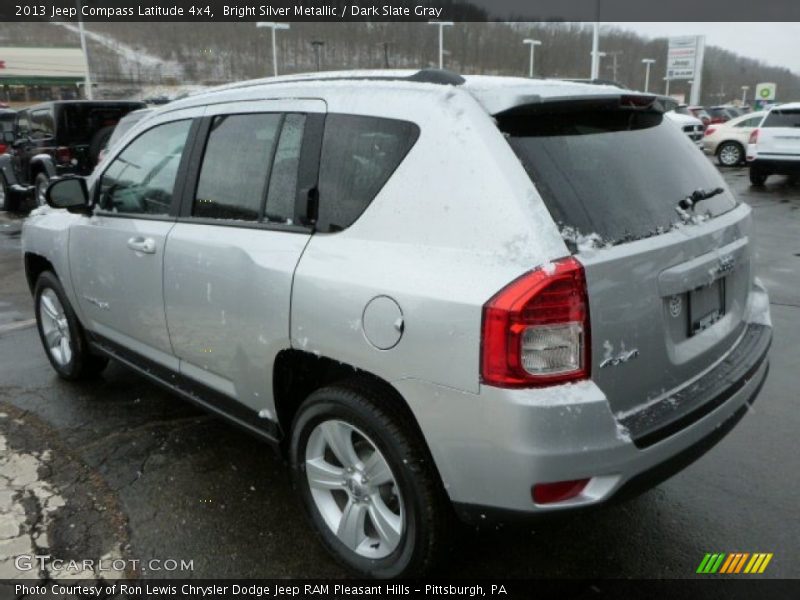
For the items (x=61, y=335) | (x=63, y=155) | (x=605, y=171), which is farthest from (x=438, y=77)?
(x=63, y=155)

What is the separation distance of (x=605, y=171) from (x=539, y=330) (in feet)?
2.24

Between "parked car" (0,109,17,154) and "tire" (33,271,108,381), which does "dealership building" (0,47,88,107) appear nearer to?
"parked car" (0,109,17,154)

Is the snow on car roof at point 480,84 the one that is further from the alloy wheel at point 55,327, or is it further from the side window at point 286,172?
the alloy wheel at point 55,327

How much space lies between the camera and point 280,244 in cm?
255

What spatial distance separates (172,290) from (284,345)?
852 mm

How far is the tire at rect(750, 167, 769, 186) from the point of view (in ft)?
49.1

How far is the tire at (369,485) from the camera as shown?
2.20 m

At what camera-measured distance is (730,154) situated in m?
19.5

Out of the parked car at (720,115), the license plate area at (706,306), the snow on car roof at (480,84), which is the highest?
the snow on car roof at (480,84)

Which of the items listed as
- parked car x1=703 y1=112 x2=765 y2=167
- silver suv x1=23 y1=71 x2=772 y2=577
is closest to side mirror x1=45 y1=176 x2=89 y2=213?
silver suv x1=23 y1=71 x2=772 y2=577

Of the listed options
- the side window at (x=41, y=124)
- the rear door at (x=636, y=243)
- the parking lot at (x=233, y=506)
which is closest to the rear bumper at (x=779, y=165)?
the parking lot at (x=233, y=506)

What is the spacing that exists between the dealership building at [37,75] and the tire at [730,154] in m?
60.2

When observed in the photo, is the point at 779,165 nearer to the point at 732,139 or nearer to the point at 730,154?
the point at 732,139

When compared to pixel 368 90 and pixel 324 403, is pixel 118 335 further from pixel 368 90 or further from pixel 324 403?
pixel 368 90
